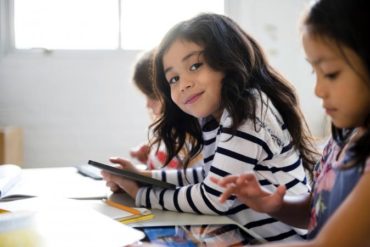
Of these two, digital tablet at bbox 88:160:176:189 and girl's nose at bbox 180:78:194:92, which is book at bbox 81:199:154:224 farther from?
girl's nose at bbox 180:78:194:92

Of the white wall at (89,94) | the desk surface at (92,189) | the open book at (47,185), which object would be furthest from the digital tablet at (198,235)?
the white wall at (89,94)

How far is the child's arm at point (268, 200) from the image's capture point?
2.29ft

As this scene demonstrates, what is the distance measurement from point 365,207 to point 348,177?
0.11 m

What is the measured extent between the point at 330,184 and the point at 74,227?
403 mm

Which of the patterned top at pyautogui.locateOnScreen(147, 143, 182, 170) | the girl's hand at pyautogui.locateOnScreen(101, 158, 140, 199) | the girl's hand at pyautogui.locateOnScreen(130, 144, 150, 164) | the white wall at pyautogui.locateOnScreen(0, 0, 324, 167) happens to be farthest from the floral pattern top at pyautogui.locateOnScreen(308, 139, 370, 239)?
the white wall at pyautogui.locateOnScreen(0, 0, 324, 167)

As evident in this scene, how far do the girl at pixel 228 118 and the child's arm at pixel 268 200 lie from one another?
85mm

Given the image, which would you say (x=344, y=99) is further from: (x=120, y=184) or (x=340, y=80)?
(x=120, y=184)

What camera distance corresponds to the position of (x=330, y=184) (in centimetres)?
67

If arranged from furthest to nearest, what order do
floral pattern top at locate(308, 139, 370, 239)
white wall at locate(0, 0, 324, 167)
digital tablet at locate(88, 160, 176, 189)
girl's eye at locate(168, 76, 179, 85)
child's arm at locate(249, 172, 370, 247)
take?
white wall at locate(0, 0, 324, 167), girl's eye at locate(168, 76, 179, 85), digital tablet at locate(88, 160, 176, 189), floral pattern top at locate(308, 139, 370, 239), child's arm at locate(249, 172, 370, 247)

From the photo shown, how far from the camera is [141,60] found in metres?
1.54

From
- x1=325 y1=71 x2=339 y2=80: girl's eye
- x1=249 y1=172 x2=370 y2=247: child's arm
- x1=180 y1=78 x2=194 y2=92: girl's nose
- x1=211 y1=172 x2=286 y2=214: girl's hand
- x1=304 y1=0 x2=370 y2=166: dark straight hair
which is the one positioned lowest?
x1=211 y1=172 x2=286 y2=214: girl's hand

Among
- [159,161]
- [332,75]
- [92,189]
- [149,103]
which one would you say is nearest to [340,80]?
Result: [332,75]

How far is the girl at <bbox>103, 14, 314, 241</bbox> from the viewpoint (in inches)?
34.4

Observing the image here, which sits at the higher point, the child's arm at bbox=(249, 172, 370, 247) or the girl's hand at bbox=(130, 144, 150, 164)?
the child's arm at bbox=(249, 172, 370, 247)
